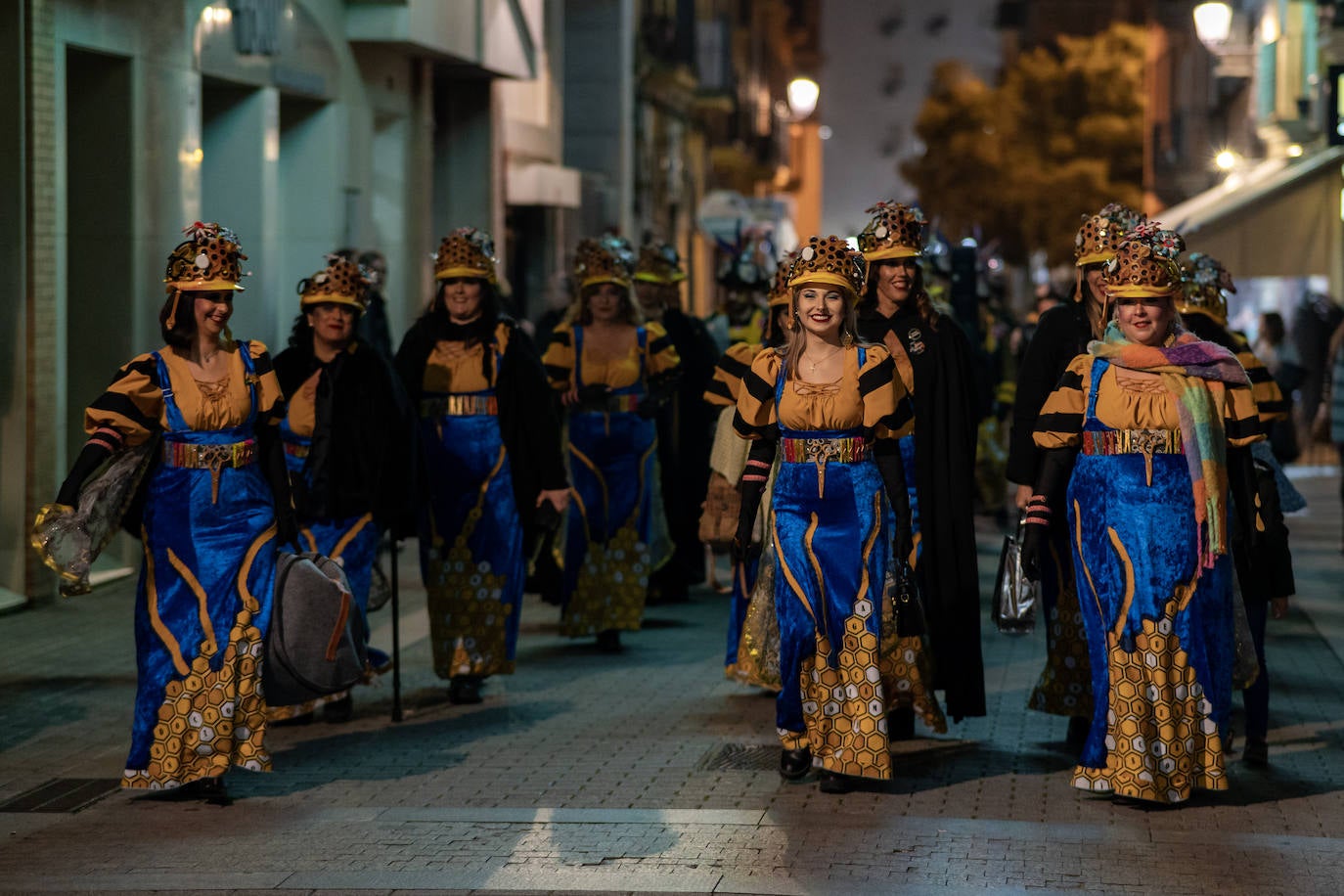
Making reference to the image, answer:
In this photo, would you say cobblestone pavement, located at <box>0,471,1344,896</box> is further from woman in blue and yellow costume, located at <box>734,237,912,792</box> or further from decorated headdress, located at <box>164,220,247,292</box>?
decorated headdress, located at <box>164,220,247,292</box>

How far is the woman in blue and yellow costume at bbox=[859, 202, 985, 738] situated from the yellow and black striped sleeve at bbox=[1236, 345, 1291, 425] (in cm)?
119

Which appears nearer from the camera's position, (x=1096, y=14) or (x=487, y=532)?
(x=487, y=532)

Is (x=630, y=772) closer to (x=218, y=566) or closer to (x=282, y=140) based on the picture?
(x=218, y=566)

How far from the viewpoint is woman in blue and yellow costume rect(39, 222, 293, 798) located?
8.27 metres

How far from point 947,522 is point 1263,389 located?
1.51 meters

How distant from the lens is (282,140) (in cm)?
1947

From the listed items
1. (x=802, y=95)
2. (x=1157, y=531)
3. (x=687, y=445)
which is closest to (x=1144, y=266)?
(x=1157, y=531)

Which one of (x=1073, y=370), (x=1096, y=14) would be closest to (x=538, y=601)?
(x=1073, y=370)

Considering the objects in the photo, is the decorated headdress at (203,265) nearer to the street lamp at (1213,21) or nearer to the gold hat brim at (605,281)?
the gold hat brim at (605,281)

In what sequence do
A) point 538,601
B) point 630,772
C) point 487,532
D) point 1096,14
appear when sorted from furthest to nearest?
point 1096,14 → point 538,601 → point 487,532 → point 630,772

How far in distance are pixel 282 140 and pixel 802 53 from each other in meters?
93.4

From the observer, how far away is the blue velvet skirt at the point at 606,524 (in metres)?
12.4

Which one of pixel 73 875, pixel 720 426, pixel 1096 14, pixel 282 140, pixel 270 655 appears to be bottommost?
pixel 73 875

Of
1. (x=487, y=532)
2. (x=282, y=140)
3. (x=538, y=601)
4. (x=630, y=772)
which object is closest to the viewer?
Result: (x=630, y=772)
